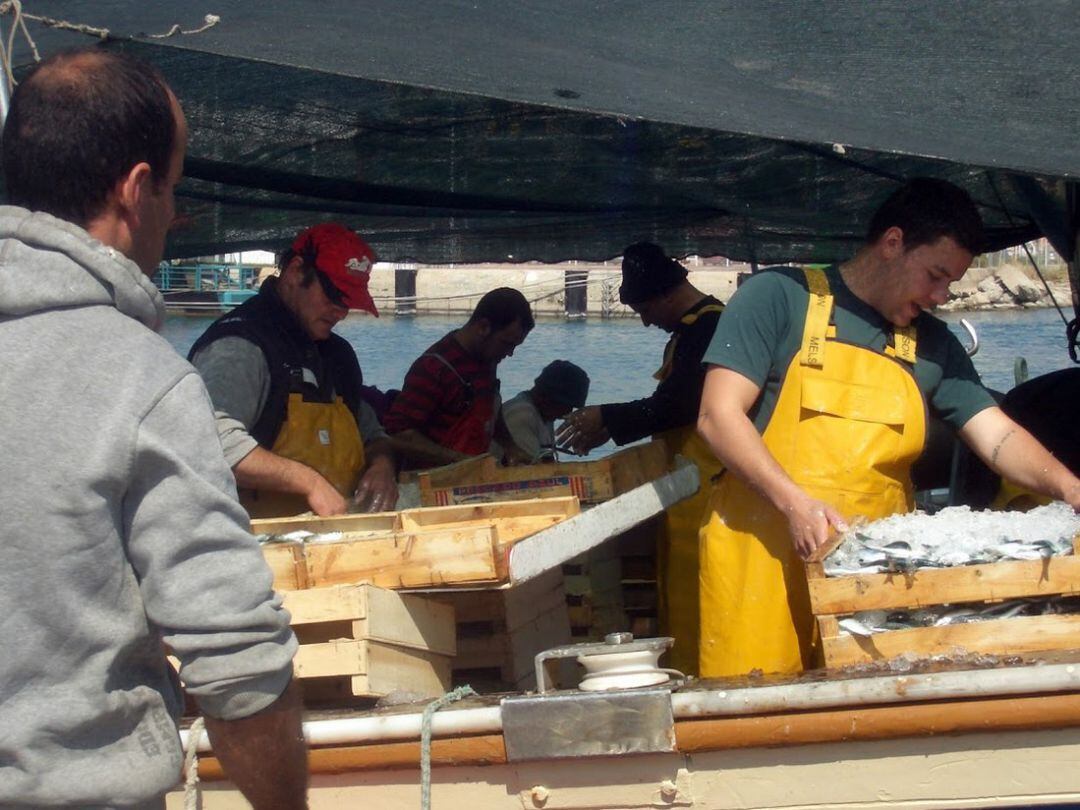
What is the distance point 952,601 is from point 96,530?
2038 mm

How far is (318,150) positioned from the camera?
16.9 ft

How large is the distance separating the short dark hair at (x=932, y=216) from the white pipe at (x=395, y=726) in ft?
5.51

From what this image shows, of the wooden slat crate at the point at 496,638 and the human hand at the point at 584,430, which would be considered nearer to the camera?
the wooden slat crate at the point at 496,638

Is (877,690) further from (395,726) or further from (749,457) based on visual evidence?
(395,726)

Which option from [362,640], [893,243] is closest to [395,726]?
[362,640]

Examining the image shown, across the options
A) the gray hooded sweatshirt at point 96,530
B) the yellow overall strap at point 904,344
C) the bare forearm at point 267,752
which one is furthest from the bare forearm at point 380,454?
the gray hooded sweatshirt at point 96,530

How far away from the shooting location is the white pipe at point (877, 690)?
2.74 metres

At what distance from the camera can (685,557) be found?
16.0 ft

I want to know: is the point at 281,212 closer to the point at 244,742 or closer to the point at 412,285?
the point at 244,742

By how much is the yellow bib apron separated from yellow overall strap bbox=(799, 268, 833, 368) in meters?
1.50

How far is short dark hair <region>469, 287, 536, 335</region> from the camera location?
562cm

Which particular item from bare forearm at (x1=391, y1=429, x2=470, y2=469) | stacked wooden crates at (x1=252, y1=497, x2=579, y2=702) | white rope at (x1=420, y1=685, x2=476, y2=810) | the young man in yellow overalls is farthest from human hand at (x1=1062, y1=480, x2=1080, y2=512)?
bare forearm at (x1=391, y1=429, x2=470, y2=469)

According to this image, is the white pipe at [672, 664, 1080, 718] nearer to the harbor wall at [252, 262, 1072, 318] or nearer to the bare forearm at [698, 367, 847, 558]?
the bare forearm at [698, 367, 847, 558]

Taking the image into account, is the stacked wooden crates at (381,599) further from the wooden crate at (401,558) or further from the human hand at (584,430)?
the human hand at (584,430)
